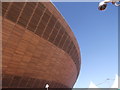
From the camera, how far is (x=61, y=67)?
2519 centimetres

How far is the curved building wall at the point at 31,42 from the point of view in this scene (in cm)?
1463

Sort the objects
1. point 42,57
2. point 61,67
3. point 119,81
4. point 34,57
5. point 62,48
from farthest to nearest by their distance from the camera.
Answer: point 119,81
point 61,67
point 62,48
point 42,57
point 34,57

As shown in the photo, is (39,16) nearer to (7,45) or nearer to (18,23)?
(18,23)

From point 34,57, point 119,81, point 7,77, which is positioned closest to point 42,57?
point 34,57

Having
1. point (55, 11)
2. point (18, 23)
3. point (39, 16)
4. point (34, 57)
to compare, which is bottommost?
point (34, 57)

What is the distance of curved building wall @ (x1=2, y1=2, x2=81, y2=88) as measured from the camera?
1463cm

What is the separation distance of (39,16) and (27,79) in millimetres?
6541

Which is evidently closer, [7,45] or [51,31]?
[7,45]

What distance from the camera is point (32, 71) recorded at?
62.8 feet

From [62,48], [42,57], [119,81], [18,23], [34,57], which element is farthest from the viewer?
[119,81]

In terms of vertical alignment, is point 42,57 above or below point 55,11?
below

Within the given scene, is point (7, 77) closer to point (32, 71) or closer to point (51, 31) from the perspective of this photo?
point (32, 71)

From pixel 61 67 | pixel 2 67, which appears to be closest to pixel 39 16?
pixel 2 67

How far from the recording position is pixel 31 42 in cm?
1684
